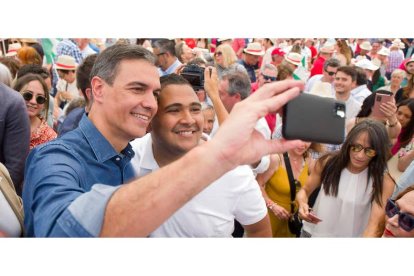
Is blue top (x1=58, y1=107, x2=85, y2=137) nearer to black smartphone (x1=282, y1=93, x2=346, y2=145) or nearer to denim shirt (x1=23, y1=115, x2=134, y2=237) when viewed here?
denim shirt (x1=23, y1=115, x2=134, y2=237)

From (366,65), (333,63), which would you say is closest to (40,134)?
(333,63)

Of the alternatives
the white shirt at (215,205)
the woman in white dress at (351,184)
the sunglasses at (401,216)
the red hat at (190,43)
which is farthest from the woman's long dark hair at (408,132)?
the red hat at (190,43)

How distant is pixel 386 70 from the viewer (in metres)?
2.12

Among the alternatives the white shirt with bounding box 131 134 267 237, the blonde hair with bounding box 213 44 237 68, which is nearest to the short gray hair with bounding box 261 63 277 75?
the blonde hair with bounding box 213 44 237 68

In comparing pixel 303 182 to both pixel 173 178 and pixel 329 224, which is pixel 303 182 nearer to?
pixel 329 224

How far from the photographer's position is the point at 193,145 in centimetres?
100

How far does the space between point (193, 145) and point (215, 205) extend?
0.16 m

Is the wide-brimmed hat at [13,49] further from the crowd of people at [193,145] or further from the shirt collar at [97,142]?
the shirt collar at [97,142]

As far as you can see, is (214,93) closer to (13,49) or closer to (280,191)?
(280,191)

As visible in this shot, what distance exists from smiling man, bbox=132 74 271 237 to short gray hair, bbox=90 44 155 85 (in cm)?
17

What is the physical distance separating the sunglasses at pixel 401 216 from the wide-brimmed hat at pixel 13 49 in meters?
1.24
